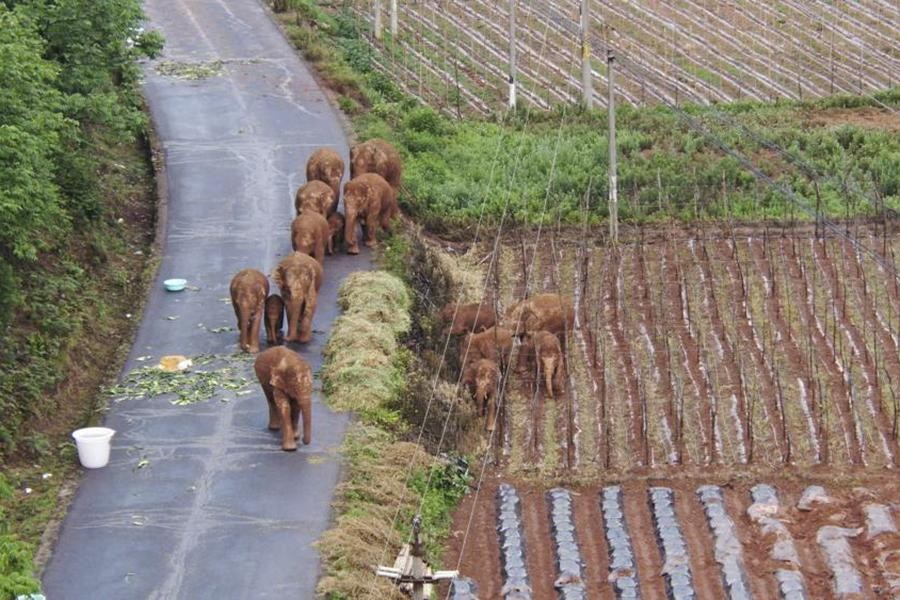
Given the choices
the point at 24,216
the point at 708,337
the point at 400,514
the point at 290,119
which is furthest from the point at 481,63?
the point at 400,514

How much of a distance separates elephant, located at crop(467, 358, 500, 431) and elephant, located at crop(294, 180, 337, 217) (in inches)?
243

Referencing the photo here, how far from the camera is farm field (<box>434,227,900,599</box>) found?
19531mm

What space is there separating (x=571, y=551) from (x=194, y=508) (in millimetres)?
4399

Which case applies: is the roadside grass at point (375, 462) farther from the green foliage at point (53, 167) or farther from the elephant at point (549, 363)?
the green foliage at point (53, 167)

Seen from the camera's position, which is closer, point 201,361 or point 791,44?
point 201,361

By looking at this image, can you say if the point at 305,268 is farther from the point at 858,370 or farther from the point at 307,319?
the point at 858,370

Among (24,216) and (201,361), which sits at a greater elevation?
(24,216)

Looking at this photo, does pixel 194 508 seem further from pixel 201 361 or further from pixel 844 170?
pixel 844 170

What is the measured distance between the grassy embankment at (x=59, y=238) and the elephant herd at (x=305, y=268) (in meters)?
2.19

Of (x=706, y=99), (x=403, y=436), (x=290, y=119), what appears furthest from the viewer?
(x=706, y=99)

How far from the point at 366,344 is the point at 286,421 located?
292cm

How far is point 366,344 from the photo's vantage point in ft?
77.4

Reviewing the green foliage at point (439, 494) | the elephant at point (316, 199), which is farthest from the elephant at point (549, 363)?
the elephant at point (316, 199)

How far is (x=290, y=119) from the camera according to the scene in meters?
35.8
